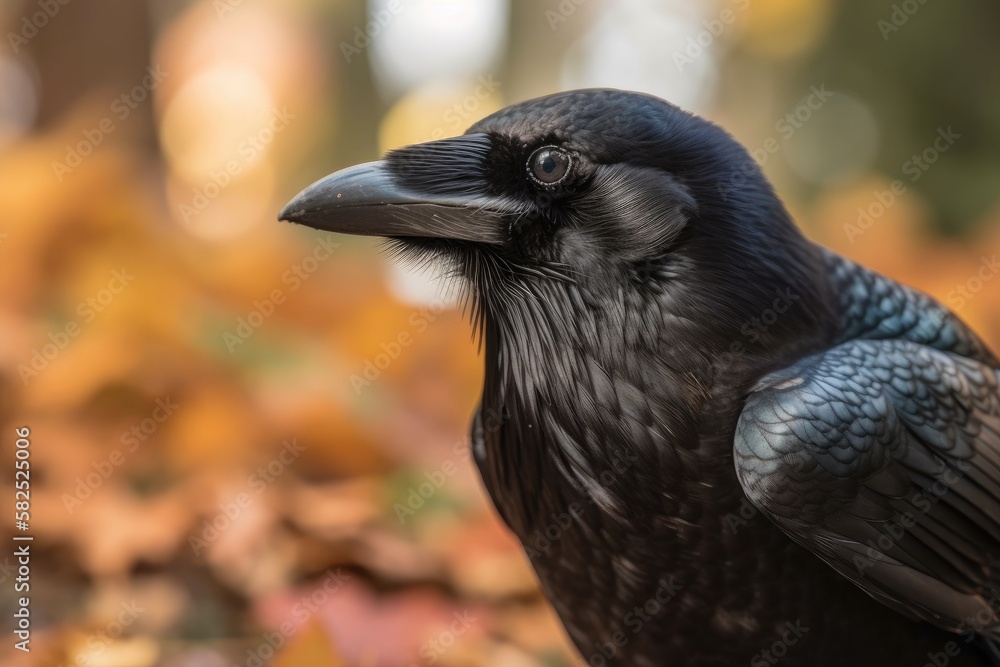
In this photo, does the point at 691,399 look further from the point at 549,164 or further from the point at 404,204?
the point at 404,204

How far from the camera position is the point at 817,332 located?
1993 millimetres

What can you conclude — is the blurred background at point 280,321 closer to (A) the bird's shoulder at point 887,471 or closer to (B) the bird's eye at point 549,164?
(B) the bird's eye at point 549,164

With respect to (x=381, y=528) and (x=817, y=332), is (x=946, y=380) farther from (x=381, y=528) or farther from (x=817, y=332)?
(x=381, y=528)

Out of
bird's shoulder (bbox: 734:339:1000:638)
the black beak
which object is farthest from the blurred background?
bird's shoulder (bbox: 734:339:1000:638)

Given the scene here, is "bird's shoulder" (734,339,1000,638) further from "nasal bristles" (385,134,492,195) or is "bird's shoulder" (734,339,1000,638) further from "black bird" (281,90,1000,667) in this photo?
"nasal bristles" (385,134,492,195)

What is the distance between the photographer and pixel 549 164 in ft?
5.84

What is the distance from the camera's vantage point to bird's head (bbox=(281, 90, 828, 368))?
5.83ft

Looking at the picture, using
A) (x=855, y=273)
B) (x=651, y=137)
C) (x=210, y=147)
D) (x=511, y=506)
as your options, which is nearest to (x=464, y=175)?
(x=651, y=137)

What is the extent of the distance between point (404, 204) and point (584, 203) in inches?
14.7

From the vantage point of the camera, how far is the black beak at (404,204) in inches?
70.7

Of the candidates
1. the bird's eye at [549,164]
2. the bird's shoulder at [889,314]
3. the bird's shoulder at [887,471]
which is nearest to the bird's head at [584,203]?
the bird's eye at [549,164]

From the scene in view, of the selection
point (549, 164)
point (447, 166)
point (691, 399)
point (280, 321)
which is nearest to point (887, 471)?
point (691, 399)

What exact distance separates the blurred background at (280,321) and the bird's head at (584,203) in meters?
0.35

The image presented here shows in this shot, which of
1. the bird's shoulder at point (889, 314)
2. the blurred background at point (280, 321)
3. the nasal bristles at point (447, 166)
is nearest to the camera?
the nasal bristles at point (447, 166)
